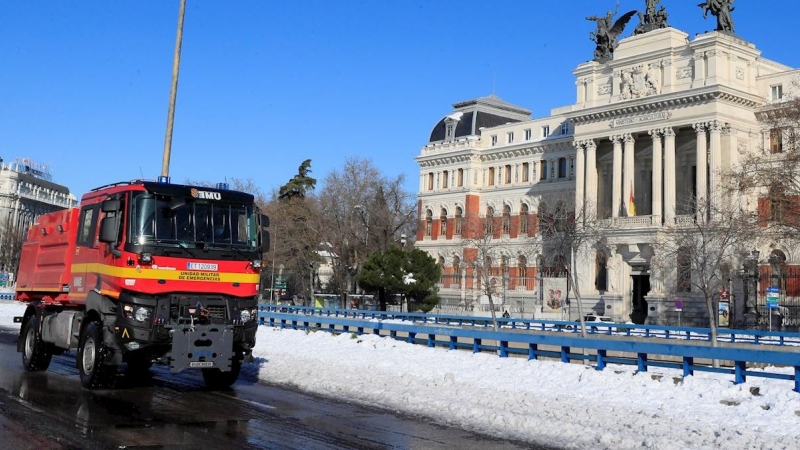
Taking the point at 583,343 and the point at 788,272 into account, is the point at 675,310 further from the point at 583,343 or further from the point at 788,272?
the point at 583,343

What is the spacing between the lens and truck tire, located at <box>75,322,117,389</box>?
46.8ft

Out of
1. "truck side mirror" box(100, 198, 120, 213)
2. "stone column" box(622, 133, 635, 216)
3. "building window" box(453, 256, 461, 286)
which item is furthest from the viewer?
"building window" box(453, 256, 461, 286)

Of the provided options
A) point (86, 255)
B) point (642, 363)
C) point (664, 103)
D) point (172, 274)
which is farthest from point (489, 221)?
point (172, 274)

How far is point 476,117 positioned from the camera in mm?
77250

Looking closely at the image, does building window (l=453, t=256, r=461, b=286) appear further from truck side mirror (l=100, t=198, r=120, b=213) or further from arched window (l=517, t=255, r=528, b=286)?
truck side mirror (l=100, t=198, r=120, b=213)

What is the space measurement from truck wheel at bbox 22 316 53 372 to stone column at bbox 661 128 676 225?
146ft

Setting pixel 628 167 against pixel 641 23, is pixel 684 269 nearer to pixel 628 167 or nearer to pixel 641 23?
pixel 628 167

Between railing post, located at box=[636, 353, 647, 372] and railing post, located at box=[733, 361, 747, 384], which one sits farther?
railing post, located at box=[636, 353, 647, 372]

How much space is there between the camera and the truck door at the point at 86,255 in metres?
14.9

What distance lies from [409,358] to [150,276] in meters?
9.32

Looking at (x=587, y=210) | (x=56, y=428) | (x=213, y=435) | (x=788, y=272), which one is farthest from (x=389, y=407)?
(x=587, y=210)

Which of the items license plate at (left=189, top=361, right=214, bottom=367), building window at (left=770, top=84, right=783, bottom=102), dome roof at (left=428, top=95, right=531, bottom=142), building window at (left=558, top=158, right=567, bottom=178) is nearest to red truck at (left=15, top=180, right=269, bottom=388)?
license plate at (left=189, top=361, right=214, bottom=367)

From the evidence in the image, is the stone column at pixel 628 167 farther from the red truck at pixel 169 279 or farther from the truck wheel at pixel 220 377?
the red truck at pixel 169 279

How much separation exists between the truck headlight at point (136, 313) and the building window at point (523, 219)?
5817 centimetres
